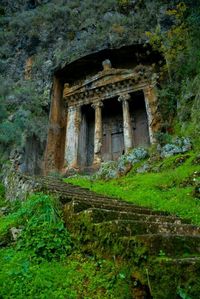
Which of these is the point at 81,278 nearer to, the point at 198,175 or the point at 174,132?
the point at 198,175

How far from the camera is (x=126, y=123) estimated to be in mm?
17312

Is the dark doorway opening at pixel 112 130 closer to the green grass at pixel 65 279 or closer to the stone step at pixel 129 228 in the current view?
the stone step at pixel 129 228

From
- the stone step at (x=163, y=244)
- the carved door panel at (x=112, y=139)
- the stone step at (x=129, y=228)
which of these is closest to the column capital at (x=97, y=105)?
the carved door panel at (x=112, y=139)

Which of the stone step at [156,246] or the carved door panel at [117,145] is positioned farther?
the carved door panel at [117,145]

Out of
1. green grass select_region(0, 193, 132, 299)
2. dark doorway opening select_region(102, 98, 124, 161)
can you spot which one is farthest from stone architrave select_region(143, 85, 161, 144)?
green grass select_region(0, 193, 132, 299)

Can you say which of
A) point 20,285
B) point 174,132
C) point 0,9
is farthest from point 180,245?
point 0,9

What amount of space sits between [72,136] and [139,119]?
4.14 m

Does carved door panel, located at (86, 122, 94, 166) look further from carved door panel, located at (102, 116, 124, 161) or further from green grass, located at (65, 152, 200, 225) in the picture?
green grass, located at (65, 152, 200, 225)

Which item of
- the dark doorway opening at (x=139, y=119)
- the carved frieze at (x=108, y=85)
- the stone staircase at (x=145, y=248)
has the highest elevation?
the carved frieze at (x=108, y=85)

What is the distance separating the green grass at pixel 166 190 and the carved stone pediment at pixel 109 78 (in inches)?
309

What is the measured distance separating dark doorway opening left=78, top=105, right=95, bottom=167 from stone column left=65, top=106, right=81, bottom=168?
43cm

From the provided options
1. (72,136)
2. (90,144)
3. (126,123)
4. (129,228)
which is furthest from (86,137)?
(129,228)

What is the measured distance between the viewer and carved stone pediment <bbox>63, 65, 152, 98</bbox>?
17.8 m

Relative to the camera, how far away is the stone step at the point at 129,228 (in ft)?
11.5
